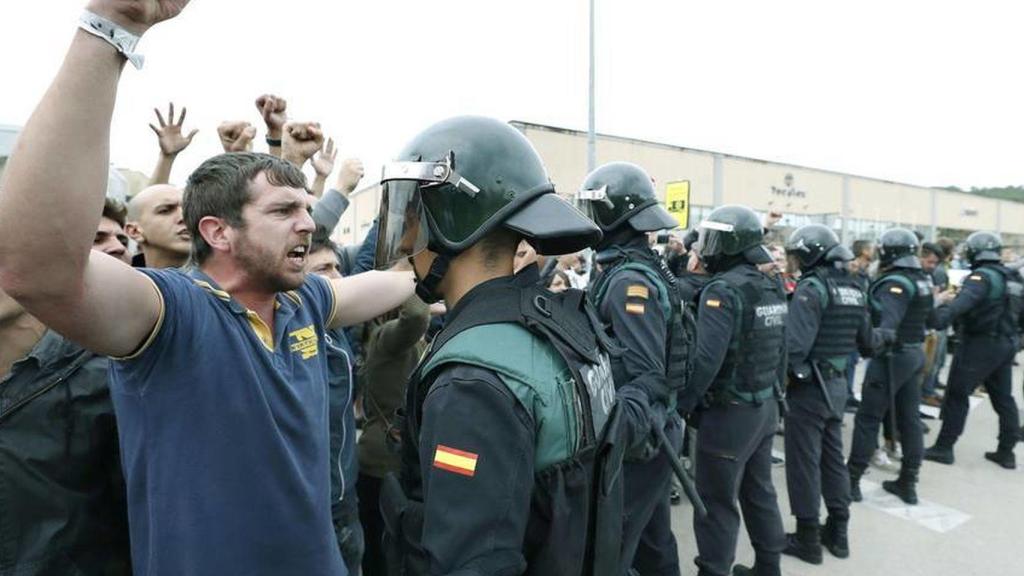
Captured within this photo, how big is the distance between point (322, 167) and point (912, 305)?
5457 mm

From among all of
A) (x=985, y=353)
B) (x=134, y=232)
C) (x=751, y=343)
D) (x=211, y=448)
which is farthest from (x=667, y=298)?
(x=985, y=353)

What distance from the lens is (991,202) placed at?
5266cm

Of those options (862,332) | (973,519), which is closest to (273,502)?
(862,332)

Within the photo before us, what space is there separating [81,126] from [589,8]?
472 inches

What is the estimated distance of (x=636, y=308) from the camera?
9.69 ft

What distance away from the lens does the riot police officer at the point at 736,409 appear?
364 cm

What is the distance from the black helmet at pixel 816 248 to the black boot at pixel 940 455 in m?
2.76

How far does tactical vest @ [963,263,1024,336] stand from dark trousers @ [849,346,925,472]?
1476 mm

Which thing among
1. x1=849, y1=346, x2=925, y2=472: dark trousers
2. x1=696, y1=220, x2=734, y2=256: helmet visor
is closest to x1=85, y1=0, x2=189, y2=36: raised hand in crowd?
x1=696, y1=220, x2=734, y2=256: helmet visor

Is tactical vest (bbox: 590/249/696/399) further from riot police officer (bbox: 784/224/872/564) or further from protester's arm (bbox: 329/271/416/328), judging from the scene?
riot police officer (bbox: 784/224/872/564)

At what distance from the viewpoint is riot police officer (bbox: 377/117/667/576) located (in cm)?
122

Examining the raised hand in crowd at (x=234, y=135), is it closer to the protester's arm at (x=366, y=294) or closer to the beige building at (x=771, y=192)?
the protester's arm at (x=366, y=294)

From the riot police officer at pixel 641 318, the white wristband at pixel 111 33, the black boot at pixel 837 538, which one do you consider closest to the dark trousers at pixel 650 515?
the riot police officer at pixel 641 318

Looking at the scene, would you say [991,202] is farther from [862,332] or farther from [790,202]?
[862,332]
